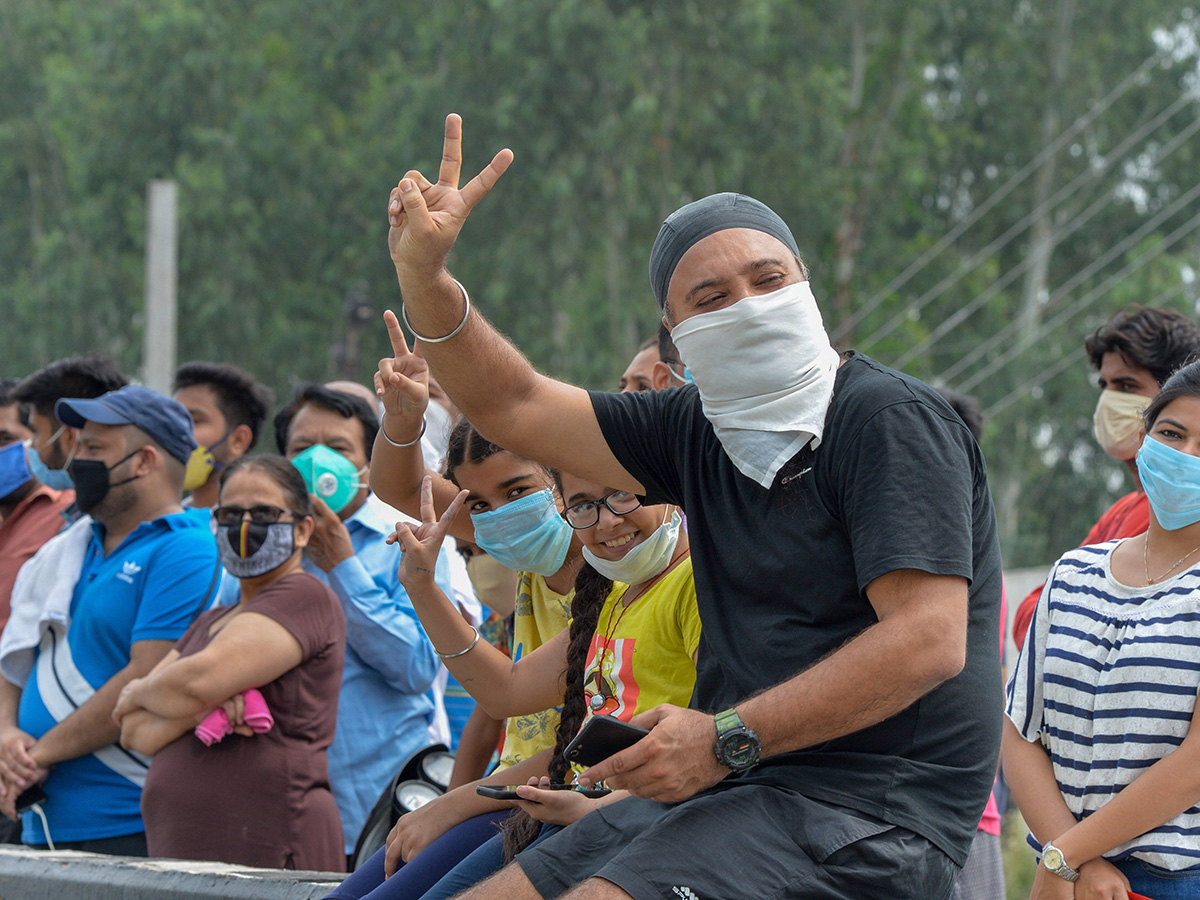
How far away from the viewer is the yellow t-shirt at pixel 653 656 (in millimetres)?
3115

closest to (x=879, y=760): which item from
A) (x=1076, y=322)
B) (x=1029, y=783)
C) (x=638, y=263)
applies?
(x=1029, y=783)

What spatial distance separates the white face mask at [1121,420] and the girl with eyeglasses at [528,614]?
187cm

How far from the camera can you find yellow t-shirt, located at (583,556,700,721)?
312cm

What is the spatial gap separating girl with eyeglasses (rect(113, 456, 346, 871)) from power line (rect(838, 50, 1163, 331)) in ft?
62.3

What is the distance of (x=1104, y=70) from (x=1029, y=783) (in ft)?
80.1

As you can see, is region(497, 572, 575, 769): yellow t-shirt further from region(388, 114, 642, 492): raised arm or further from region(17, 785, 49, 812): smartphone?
region(17, 785, 49, 812): smartphone

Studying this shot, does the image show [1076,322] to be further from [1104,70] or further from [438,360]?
[438,360]

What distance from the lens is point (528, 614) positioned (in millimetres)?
3918

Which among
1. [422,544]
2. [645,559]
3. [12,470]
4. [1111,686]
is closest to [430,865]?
[422,544]

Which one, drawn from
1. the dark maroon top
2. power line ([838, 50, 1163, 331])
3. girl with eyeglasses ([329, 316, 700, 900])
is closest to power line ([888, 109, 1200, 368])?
power line ([838, 50, 1163, 331])

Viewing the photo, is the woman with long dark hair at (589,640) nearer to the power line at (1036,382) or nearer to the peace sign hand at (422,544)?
the peace sign hand at (422,544)

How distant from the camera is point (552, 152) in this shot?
23359 mm

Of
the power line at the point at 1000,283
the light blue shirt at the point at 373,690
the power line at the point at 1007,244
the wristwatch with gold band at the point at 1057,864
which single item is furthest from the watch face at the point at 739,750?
the power line at the point at 1007,244

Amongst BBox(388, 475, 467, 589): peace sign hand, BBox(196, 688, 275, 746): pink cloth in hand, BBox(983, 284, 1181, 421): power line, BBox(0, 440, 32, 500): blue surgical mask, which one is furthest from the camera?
BBox(983, 284, 1181, 421): power line
